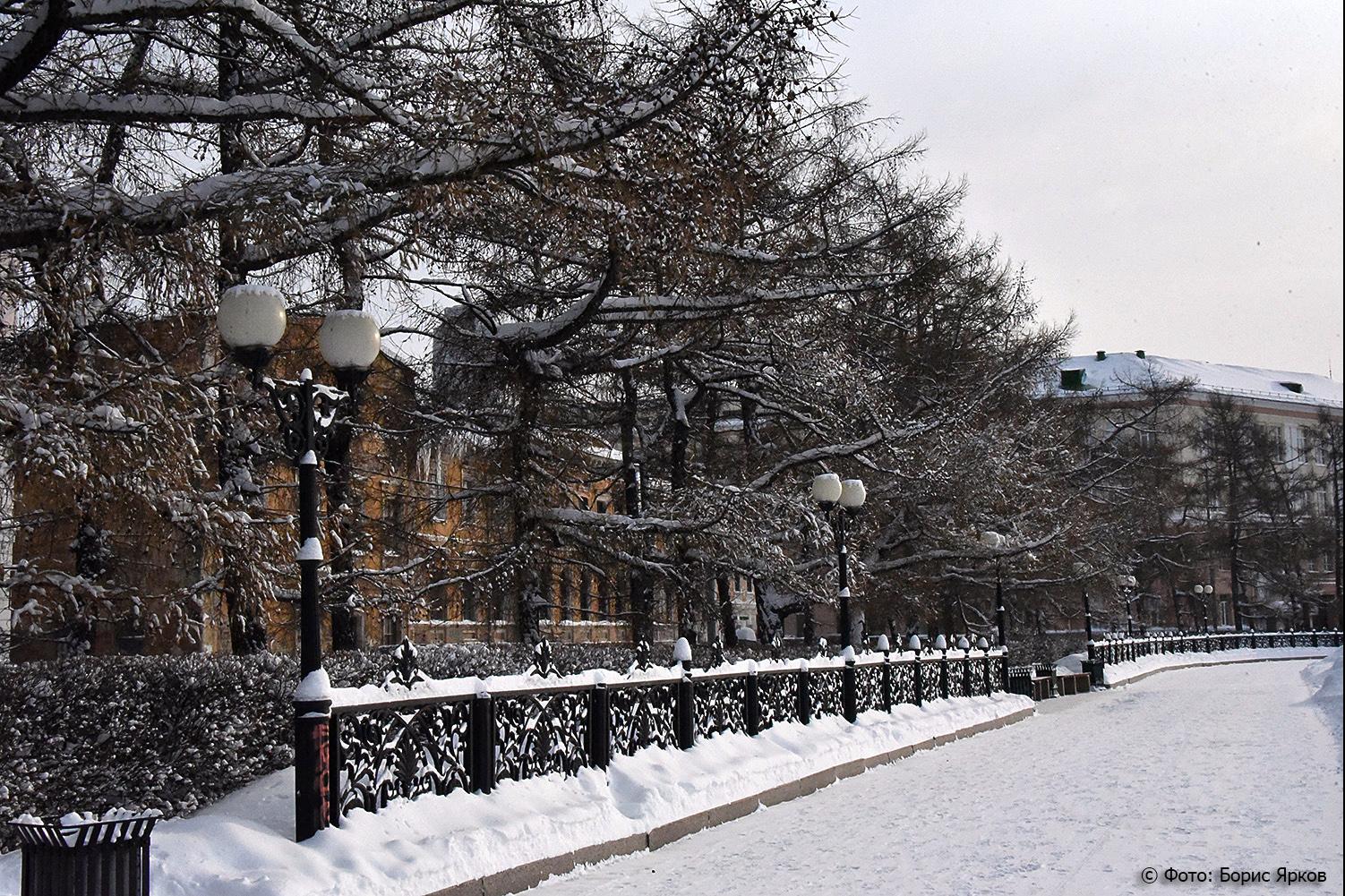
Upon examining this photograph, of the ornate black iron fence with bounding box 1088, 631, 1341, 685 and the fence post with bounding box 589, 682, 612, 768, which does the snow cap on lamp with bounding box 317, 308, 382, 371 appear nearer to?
the fence post with bounding box 589, 682, 612, 768

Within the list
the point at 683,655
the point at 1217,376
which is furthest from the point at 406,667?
the point at 1217,376

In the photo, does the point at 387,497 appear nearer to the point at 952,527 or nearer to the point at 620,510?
the point at 620,510

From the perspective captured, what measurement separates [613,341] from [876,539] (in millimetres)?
13793

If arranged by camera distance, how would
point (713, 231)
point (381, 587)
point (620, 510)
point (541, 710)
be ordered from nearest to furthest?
point (541, 710)
point (713, 231)
point (381, 587)
point (620, 510)

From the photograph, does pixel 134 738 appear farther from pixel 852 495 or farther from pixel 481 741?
pixel 852 495

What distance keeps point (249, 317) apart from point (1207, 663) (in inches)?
2078

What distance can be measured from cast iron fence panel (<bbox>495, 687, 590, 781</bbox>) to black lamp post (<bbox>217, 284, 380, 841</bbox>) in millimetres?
2017

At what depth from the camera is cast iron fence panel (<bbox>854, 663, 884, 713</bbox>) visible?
2066 cm

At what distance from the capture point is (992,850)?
10312 mm

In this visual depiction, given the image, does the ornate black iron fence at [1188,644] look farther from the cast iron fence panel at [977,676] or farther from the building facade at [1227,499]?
the cast iron fence panel at [977,676]

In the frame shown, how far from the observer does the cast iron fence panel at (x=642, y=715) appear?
1262 centimetres

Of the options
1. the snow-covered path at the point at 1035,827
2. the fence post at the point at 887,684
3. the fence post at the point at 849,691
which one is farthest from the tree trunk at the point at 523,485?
the snow-covered path at the point at 1035,827

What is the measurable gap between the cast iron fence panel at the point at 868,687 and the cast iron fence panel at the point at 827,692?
1.68ft

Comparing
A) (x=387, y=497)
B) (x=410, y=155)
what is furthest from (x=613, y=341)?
(x=410, y=155)
